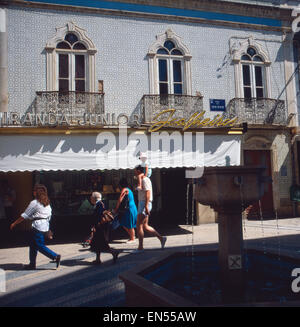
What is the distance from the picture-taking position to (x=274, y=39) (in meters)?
13.2

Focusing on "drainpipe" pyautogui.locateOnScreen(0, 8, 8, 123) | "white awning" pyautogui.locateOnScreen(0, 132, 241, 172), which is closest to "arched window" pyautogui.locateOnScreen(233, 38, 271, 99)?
"white awning" pyautogui.locateOnScreen(0, 132, 241, 172)

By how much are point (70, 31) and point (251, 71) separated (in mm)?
7340

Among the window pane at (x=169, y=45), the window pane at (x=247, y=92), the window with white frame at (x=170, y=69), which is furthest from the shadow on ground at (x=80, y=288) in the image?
the window pane at (x=247, y=92)

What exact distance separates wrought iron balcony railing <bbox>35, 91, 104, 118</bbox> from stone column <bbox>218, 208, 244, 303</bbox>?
724 centimetres

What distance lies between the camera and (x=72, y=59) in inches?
432

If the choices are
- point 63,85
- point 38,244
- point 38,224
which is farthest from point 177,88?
point 38,244

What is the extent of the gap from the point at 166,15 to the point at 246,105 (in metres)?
4.72

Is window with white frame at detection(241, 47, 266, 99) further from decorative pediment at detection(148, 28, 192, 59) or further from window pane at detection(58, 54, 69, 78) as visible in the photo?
window pane at detection(58, 54, 69, 78)

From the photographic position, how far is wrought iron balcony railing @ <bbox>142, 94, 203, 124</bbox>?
11195mm

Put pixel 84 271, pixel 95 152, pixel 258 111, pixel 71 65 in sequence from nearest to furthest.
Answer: pixel 84 271 < pixel 95 152 < pixel 71 65 < pixel 258 111

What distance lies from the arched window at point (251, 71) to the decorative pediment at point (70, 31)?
19.0 feet

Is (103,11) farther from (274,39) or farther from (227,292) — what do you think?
(227,292)

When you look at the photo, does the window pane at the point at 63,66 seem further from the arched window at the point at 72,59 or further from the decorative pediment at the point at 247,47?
the decorative pediment at the point at 247,47

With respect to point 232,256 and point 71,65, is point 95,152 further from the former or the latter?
point 232,256
